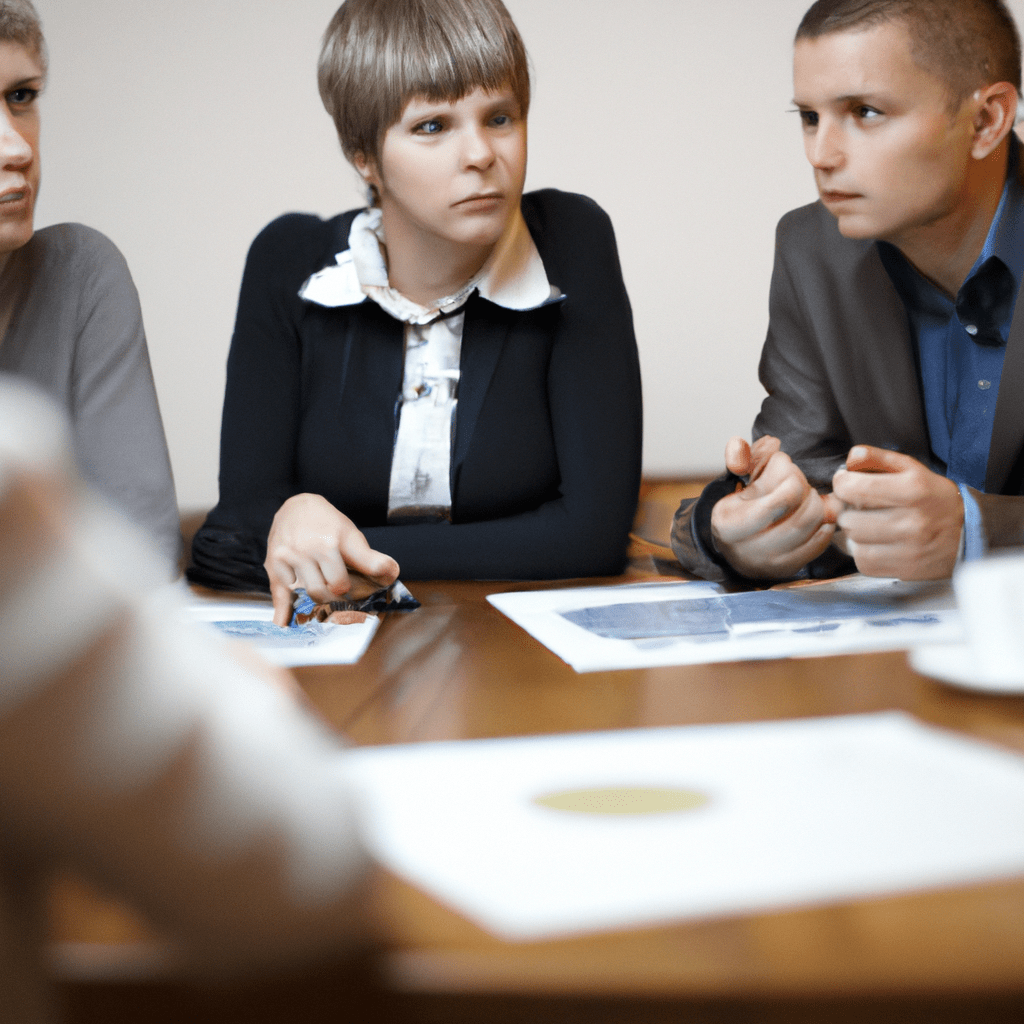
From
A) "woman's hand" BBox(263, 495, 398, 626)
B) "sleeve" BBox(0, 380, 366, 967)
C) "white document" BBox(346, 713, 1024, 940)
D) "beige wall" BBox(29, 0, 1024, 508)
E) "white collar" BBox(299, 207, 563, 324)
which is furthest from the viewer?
"beige wall" BBox(29, 0, 1024, 508)

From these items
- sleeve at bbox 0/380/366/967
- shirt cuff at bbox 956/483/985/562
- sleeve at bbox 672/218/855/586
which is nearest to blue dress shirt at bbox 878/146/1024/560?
sleeve at bbox 672/218/855/586

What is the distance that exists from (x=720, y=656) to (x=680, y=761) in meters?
0.23

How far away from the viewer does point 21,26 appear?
1.17m

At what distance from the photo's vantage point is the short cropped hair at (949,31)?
124 cm

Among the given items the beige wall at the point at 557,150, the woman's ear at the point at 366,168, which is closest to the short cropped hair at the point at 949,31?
the woman's ear at the point at 366,168

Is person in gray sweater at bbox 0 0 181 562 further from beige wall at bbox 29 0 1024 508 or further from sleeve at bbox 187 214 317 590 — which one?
beige wall at bbox 29 0 1024 508

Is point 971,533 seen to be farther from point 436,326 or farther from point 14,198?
point 14,198

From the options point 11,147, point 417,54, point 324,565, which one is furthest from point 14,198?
point 324,565

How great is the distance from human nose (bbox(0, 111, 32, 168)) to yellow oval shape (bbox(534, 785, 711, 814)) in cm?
107

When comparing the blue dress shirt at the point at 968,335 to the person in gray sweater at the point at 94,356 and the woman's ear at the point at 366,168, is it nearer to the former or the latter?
the woman's ear at the point at 366,168

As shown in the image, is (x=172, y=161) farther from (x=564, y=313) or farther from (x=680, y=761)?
(x=680, y=761)

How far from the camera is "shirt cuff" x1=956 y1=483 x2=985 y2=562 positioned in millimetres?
948

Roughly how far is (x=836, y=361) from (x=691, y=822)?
3.60 ft

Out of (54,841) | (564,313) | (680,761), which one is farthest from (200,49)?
(54,841)
